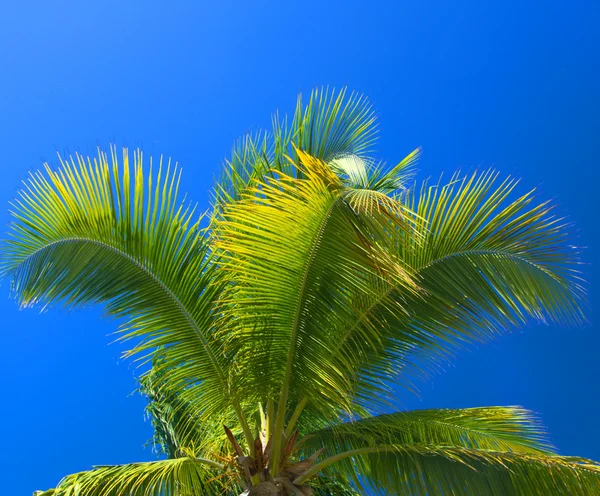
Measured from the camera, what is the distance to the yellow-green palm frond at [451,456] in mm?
4242

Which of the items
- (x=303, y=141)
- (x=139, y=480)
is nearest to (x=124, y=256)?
(x=139, y=480)

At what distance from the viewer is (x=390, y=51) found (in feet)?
47.7

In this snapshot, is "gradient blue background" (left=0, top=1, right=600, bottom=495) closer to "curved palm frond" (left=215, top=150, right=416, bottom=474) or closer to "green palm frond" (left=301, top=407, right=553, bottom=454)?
"green palm frond" (left=301, top=407, right=553, bottom=454)

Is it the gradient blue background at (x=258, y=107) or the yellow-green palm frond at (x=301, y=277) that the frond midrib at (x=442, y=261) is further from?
the gradient blue background at (x=258, y=107)

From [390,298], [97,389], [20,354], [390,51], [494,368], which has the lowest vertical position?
[390,298]

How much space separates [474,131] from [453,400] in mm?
5157

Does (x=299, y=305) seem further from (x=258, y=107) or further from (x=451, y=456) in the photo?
(x=258, y=107)

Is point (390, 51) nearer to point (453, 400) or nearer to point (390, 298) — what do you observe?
point (453, 400)

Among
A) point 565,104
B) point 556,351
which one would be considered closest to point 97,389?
point 556,351

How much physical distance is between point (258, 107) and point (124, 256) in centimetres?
1131

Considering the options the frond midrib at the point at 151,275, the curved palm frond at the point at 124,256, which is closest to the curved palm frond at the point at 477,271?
the frond midrib at the point at 151,275

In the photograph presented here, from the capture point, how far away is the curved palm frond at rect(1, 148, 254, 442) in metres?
4.62

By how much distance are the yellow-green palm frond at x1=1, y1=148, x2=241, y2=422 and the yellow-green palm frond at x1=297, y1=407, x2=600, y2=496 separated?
1.02 meters

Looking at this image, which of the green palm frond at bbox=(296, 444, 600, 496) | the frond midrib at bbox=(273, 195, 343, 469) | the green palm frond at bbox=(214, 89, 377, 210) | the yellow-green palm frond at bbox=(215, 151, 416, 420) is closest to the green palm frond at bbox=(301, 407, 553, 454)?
the green palm frond at bbox=(296, 444, 600, 496)
